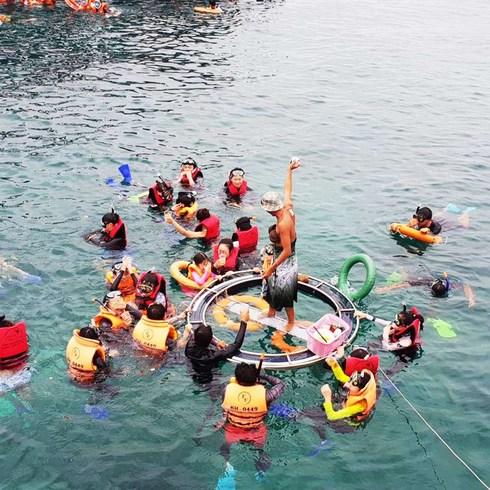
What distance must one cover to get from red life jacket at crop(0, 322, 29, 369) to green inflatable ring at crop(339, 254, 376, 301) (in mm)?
6360

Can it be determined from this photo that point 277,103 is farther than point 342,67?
No

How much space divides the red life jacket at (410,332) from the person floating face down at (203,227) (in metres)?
5.33

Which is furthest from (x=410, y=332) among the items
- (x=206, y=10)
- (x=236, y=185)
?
(x=206, y=10)

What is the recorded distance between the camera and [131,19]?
38.5m

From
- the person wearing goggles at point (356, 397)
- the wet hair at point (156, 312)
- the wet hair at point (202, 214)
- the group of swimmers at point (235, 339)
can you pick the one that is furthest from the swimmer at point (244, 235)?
the person wearing goggles at point (356, 397)

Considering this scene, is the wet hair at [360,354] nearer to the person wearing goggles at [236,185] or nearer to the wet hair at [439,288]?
the wet hair at [439,288]

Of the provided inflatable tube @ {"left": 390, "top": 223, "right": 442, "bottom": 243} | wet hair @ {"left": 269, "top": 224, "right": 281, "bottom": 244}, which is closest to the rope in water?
wet hair @ {"left": 269, "top": 224, "right": 281, "bottom": 244}

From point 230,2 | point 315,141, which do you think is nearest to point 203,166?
point 315,141

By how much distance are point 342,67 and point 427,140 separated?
35.5 ft

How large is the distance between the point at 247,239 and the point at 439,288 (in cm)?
437

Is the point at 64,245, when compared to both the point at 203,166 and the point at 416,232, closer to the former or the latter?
the point at 203,166

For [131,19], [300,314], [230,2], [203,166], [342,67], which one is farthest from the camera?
[230,2]

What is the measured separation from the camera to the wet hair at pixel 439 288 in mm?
12758

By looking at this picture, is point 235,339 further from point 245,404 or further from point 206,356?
point 245,404
